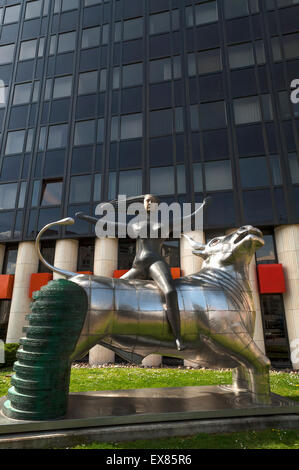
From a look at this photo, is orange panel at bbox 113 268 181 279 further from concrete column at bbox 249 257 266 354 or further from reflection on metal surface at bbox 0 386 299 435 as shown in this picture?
reflection on metal surface at bbox 0 386 299 435

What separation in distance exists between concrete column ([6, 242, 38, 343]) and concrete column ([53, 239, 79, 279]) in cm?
167

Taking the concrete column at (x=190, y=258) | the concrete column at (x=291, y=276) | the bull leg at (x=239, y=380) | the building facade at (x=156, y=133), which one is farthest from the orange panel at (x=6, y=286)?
the concrete column at (x=291, y=276)

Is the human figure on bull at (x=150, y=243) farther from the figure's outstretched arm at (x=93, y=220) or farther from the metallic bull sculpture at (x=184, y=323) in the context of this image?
the metallic bull sculpture at (x=184, y=323)

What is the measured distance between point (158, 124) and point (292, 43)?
9.79m

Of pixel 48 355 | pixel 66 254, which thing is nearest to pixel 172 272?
pixel 66 254

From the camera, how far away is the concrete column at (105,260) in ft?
50.0

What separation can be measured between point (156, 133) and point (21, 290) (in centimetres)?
1283

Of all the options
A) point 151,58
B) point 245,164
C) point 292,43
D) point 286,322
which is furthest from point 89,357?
point 292,43

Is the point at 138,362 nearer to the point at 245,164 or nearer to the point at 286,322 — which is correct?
the point at 286,322

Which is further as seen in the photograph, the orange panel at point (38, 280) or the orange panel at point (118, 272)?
the orange panel at point (38, 280)

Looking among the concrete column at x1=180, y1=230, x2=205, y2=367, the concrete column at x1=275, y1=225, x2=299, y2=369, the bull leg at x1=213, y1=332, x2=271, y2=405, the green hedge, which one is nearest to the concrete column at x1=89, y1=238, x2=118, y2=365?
the green hedge

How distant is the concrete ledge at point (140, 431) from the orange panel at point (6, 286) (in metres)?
14.3

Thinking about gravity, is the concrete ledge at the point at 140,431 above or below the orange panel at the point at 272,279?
below

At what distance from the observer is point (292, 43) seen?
17859mm
